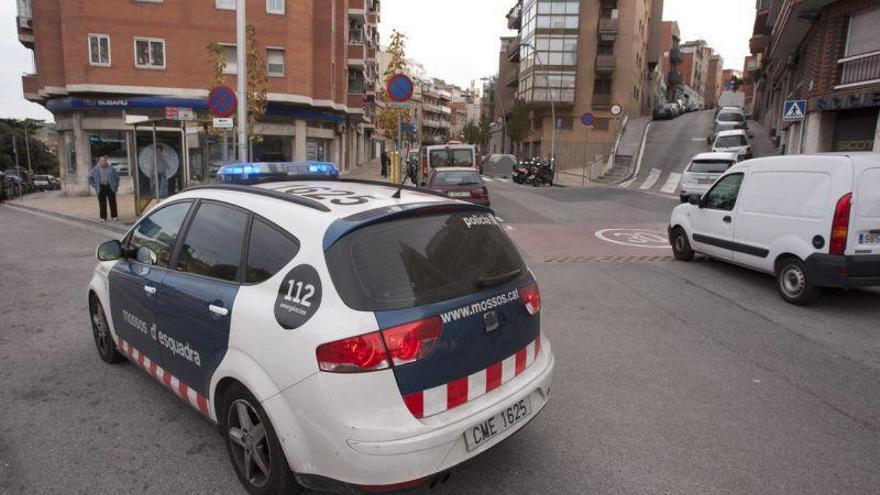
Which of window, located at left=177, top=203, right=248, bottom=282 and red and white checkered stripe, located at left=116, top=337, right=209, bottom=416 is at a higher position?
window, located at left=177, top=203, right=248, bottom=282

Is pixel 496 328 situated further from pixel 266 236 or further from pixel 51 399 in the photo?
pixel 51 399

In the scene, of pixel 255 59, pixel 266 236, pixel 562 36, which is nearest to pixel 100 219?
pixel 255 59

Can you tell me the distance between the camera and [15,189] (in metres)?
27.8

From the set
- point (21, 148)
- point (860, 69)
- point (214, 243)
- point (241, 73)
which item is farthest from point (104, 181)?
point (21, 148)

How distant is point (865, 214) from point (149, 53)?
91.9ft

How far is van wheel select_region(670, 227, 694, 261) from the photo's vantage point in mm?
9491

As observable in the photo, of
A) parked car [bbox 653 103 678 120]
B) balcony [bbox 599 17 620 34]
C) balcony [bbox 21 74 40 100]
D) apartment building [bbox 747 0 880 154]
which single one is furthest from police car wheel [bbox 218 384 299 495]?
parked car [bbox 653 103 678 120]

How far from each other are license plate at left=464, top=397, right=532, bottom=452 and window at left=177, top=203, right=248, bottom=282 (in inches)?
58.5

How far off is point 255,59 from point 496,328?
17.8 meters

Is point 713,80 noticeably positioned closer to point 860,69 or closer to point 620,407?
point 860,69

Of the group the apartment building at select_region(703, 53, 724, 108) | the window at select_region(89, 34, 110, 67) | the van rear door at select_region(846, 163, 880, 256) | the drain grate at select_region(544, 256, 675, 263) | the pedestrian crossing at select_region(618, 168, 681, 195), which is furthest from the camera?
the apartment building at select_region(703, 53, 724, 108)

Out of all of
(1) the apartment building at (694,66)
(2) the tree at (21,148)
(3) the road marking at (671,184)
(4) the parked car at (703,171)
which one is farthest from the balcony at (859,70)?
(1) the apartment building at (694,66)

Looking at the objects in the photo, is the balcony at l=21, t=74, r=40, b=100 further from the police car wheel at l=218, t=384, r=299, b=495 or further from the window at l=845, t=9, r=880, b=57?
the window at l=845, t=9, r=880, b=57

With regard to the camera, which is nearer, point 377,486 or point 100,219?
point 377,486
